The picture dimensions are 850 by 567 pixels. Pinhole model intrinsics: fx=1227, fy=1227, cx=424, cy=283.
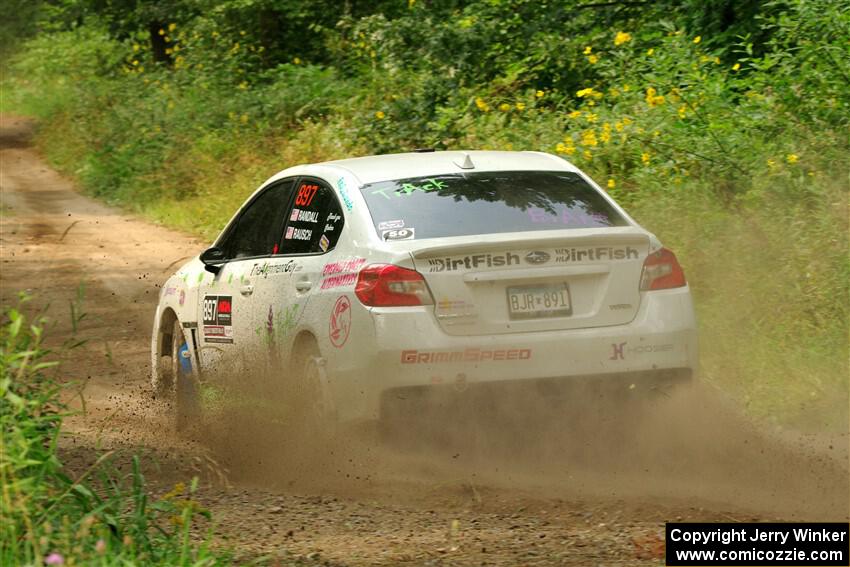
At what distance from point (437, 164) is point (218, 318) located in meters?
1.88

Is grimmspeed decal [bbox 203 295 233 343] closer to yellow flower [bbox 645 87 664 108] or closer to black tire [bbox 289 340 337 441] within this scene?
black tire [bbox 289 340 337 441]

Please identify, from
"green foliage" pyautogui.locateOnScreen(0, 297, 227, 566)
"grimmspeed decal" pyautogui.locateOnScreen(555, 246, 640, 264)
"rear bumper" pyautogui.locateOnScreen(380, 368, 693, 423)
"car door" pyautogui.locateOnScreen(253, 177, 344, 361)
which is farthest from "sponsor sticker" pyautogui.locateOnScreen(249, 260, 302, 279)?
"green foliage" pyautogui.locateOnScreen(0, 297, 227, 566)

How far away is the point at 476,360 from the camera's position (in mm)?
5852

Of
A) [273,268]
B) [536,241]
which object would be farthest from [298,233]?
[536,241]

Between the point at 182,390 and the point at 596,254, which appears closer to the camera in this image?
the point at 596,254

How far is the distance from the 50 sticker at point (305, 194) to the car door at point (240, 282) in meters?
0.16

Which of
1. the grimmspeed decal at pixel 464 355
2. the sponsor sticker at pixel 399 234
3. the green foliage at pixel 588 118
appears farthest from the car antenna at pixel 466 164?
the green foliage at pixel 588 118

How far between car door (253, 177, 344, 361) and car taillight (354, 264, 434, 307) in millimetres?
571

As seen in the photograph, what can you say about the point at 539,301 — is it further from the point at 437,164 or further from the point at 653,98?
the point at 653,98

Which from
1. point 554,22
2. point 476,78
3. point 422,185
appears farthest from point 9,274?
point 422,185

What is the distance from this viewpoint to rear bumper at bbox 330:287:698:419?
19.1ft

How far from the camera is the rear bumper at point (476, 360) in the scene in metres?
5.83

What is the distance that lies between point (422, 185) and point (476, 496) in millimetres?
1771

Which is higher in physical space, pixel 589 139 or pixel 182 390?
pixel 589 139
